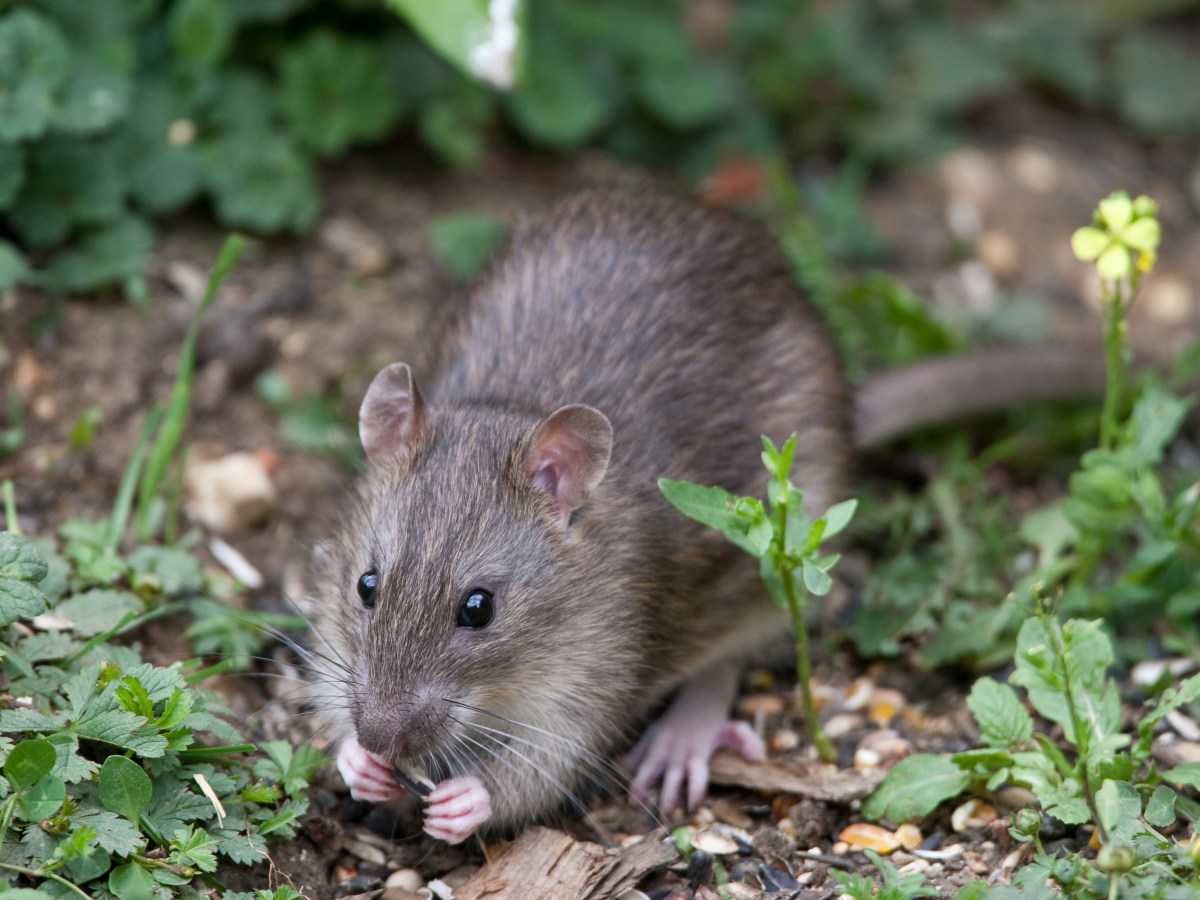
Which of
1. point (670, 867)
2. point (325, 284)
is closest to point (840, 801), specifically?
point (670, 867)

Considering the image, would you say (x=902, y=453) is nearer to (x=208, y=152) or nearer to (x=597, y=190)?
(x=597, y=190)

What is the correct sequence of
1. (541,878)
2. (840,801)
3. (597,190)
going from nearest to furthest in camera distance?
(541,878), (840,801), (597,190)

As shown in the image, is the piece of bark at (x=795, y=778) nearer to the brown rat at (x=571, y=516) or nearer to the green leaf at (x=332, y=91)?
the brown rat at (x=571, y=516)

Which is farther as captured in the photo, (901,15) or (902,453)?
(901,15)

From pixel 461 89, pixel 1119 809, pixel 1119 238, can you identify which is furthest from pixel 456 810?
pixel 461 89

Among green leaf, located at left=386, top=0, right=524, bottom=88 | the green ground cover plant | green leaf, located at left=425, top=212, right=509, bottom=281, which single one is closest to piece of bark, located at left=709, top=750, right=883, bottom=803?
the green ground cover plant

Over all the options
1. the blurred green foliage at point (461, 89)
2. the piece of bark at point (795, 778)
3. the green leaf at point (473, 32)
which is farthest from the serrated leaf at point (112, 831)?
the green leaf at point (473, 32)

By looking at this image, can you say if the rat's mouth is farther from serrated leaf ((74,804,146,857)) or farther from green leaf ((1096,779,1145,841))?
green leaf ((1096,779,1145,841))
